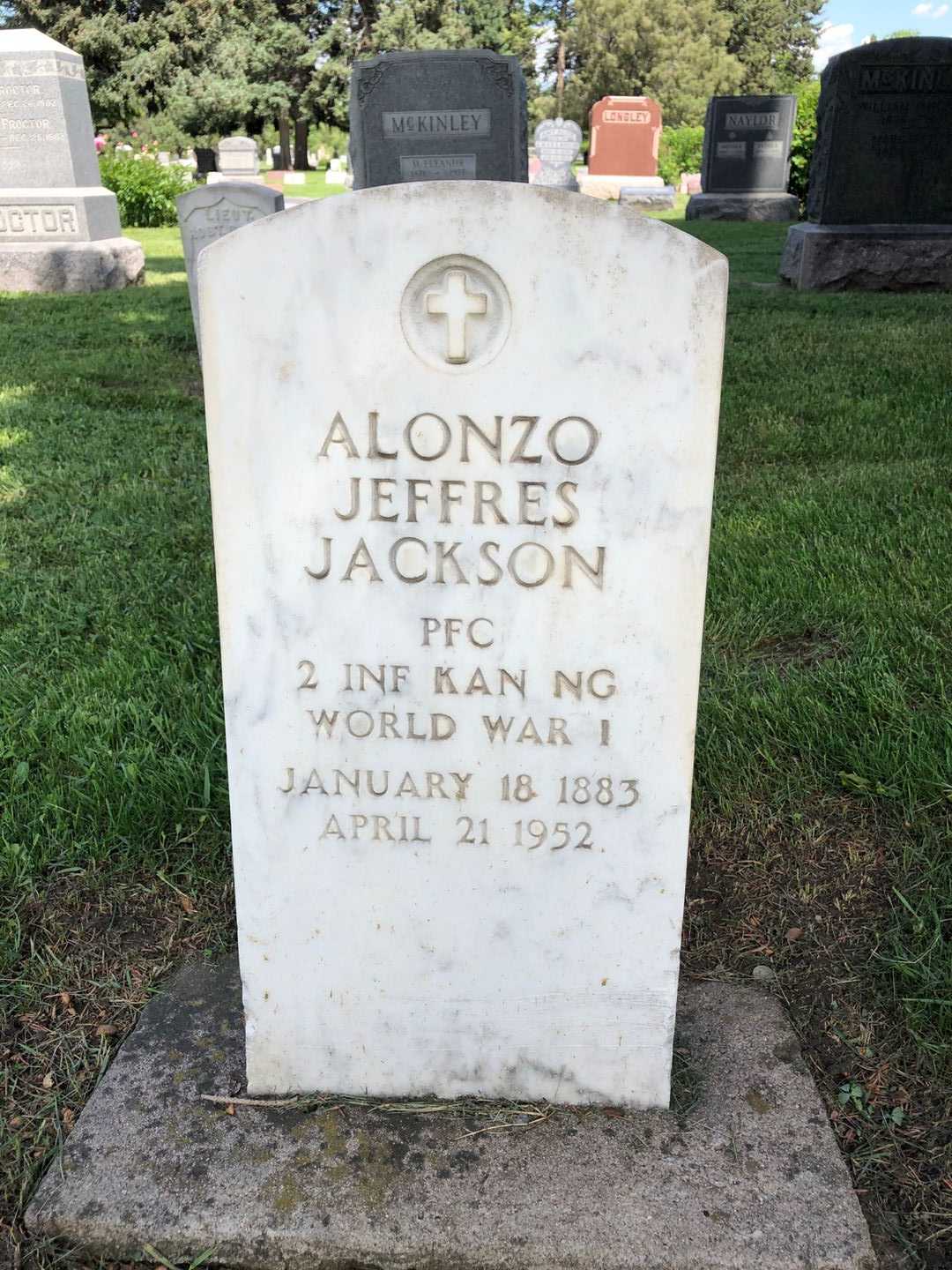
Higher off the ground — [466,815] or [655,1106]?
[466,815]

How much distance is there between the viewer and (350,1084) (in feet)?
5.86

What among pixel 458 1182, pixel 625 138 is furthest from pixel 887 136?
pixel 625 138

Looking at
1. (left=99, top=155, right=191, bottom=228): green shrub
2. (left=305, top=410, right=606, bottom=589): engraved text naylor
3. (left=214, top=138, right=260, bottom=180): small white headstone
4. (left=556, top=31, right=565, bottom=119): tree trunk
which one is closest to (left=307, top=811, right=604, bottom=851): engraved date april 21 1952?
(left=305, top=410, right=606, bottom=589): engraved text naylor

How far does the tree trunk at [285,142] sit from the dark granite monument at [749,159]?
2456 cm

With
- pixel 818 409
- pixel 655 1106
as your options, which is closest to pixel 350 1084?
pixel 655 1106

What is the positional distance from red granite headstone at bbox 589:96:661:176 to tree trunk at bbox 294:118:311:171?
62.6ft

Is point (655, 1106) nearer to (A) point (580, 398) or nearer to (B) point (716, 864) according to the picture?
(B) point (716, 864)

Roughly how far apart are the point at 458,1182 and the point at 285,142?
142 feet

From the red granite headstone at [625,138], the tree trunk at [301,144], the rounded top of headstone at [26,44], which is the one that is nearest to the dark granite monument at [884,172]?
the rounded top of headstone at [26,44]

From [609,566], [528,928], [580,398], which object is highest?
[580,398]

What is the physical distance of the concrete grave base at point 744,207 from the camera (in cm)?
1612

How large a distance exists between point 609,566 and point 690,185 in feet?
85.5

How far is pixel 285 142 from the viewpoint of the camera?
39750 mm

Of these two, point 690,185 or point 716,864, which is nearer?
point 716,864
